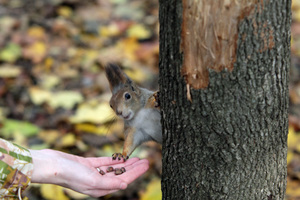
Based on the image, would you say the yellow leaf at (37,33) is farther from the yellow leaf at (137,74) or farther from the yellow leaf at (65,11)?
the yellow leaf at (137,74)

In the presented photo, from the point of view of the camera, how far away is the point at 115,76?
79.4 inches

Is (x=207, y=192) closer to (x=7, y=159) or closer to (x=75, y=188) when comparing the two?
(x=75, y=188)

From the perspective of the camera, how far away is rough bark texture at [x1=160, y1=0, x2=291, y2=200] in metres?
1.22

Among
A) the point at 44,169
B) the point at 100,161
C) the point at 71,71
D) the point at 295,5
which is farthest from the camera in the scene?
the point at 295,5

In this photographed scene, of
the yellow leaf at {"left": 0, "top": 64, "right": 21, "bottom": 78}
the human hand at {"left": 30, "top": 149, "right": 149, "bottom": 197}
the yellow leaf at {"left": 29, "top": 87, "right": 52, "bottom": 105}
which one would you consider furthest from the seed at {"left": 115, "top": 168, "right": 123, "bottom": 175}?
the yellow leaf at {"left": 0, "top": 64, "right": 21, "bottom": 78}

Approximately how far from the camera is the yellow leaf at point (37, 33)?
4.33 metres

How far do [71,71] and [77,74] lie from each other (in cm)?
8

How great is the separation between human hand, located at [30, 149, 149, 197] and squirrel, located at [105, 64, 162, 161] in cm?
19

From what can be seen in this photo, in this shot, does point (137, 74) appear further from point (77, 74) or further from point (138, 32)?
point (138, 32)

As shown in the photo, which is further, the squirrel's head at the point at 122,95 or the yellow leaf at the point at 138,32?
the yellow leaf at the point at 138,32

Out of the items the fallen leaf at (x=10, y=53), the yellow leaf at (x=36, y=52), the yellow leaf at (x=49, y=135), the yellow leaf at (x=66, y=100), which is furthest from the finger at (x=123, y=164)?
the fallen leaf at (x=10, y=53)

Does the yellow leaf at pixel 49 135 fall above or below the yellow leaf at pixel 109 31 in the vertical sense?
below

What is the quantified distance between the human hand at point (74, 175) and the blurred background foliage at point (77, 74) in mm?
524

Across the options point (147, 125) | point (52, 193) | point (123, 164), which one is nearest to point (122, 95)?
point (147, 125)
